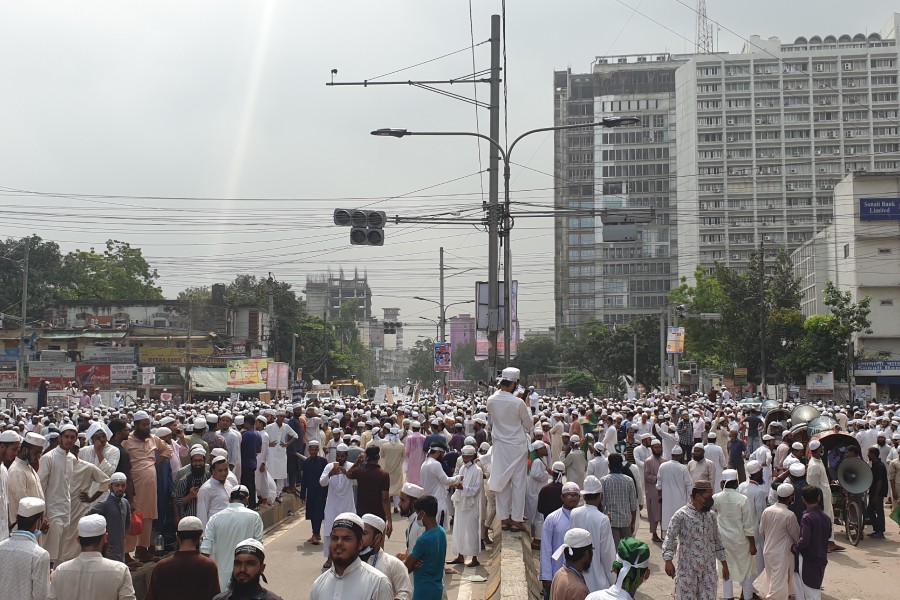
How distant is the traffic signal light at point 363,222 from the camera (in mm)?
17359

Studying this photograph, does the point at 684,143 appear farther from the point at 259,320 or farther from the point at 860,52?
the point at 259,320

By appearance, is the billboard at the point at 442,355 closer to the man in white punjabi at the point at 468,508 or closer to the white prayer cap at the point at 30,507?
the man in white punjabi at the point at 468,508

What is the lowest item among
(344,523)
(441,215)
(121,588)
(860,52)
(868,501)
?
(868,501)

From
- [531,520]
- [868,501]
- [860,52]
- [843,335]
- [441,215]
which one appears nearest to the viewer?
[531,520]

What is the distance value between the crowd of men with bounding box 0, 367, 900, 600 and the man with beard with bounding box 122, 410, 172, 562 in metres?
0.02

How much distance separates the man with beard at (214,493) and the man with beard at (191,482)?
44 centimetres

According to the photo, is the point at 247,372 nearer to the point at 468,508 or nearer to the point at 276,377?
the point at 276,377

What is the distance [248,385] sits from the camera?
44188mm

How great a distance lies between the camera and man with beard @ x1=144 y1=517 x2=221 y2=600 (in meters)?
6.19

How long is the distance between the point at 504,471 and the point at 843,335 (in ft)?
140

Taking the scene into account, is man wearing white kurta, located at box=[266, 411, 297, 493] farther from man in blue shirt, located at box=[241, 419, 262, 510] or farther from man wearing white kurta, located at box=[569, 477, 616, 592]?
man wearing white kurta, located at box=[569, 477, 616, 592]

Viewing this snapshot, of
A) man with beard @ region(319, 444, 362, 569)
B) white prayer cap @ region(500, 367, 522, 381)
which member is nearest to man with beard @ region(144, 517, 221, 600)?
white prayer cap @ region(500, 367, 522, 381)

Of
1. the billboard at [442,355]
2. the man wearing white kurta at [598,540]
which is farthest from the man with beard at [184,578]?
the billboard at [442,355]

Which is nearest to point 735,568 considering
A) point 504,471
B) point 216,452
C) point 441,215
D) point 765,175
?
point 504,471
